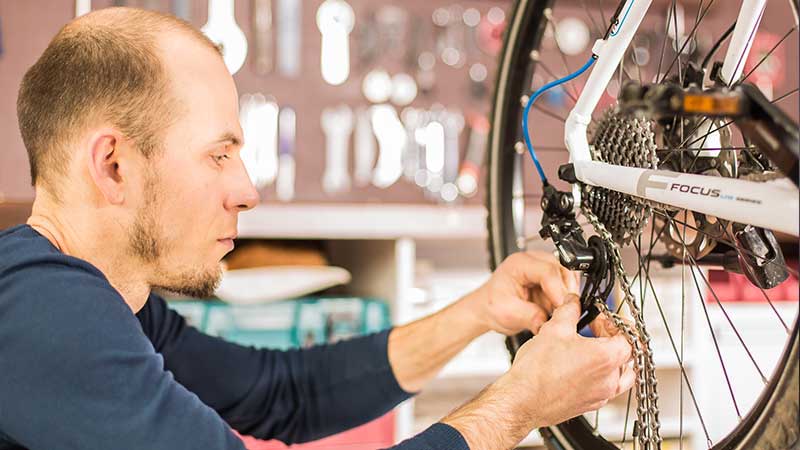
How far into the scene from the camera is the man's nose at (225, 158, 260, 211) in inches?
36.1

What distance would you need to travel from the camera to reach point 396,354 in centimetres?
116

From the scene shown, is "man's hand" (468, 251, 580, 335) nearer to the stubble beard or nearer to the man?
the man

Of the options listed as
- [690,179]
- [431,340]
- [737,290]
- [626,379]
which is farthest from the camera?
[737,290]

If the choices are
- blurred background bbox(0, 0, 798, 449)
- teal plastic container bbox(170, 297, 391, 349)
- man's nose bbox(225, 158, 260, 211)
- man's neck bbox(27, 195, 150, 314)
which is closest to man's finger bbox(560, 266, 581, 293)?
man's nose bbox(225, 158, 260, 211)

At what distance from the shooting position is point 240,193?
0.92 metres

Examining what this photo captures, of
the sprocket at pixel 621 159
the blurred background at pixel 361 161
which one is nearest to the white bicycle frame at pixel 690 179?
the sprocket at pixel 621 159

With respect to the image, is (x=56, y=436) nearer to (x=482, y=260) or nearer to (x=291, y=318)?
(x=291, y=318)

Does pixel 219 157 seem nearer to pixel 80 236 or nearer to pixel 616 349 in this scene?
pixel 80 236

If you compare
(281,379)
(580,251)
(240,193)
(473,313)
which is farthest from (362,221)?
(580,251)

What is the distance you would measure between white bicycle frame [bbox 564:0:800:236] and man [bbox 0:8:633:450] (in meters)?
0.13

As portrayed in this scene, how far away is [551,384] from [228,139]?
412 mm

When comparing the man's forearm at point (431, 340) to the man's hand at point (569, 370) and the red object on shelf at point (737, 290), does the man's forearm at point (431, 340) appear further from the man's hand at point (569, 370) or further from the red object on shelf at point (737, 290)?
the red object on shelf at point (737, 290)

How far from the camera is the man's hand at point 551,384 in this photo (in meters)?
0.73

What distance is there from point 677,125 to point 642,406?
0.83 feet
